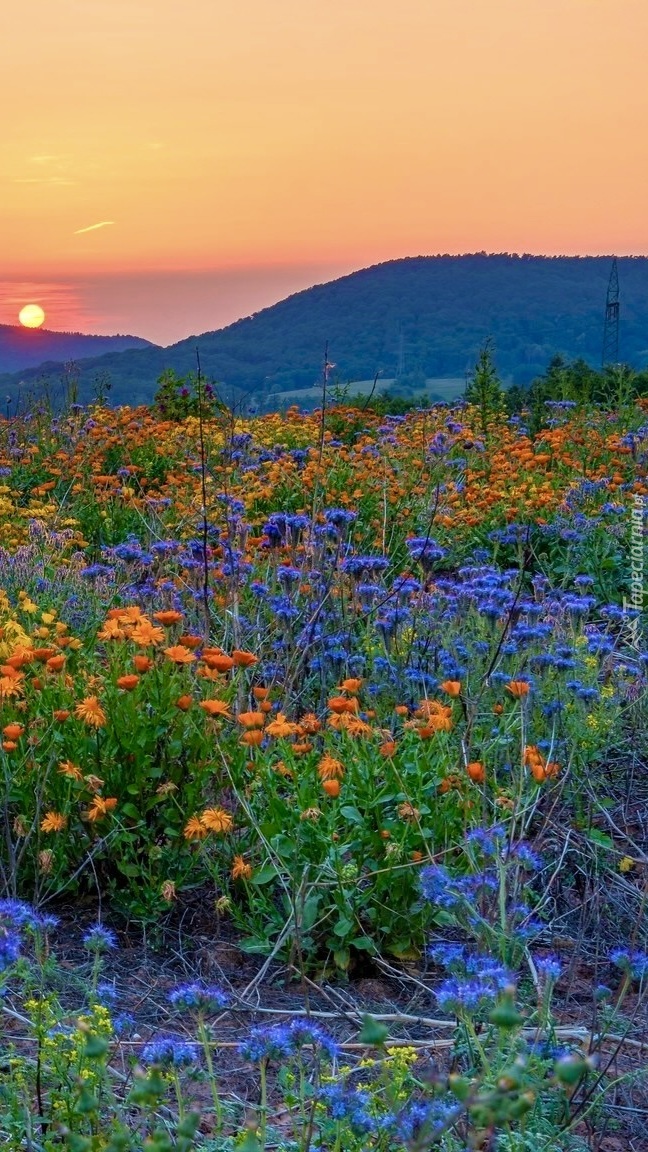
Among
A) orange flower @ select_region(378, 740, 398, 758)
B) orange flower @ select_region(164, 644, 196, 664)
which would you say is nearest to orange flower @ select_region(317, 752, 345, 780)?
orange flower @ select_region(378, 740, 398, 758)

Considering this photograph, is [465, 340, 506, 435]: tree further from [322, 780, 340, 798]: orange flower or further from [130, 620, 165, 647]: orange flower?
[322, 780, 340, 798]: orange flower

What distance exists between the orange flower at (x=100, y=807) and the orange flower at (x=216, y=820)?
259 millimetres

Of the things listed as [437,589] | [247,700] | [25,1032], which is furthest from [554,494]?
[25,1032]

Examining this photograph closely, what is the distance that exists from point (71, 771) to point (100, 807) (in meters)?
0.13

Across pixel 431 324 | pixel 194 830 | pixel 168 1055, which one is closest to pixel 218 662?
pixel 194 830

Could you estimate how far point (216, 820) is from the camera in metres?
3.15

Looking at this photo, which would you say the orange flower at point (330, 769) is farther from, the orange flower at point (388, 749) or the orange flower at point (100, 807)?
the orange flower at point (100, 807)

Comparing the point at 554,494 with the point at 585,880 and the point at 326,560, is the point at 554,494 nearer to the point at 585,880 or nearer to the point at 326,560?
the point at 326,560

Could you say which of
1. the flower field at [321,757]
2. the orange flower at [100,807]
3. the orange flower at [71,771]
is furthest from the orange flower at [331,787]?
the orange flower at [71,771]

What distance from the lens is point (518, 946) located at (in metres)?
2.70

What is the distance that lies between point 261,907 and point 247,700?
107cm

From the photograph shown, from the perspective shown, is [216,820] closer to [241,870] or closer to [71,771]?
[241,870]

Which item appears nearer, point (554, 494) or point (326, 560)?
point (326, 560)

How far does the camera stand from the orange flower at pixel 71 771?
124 inches
